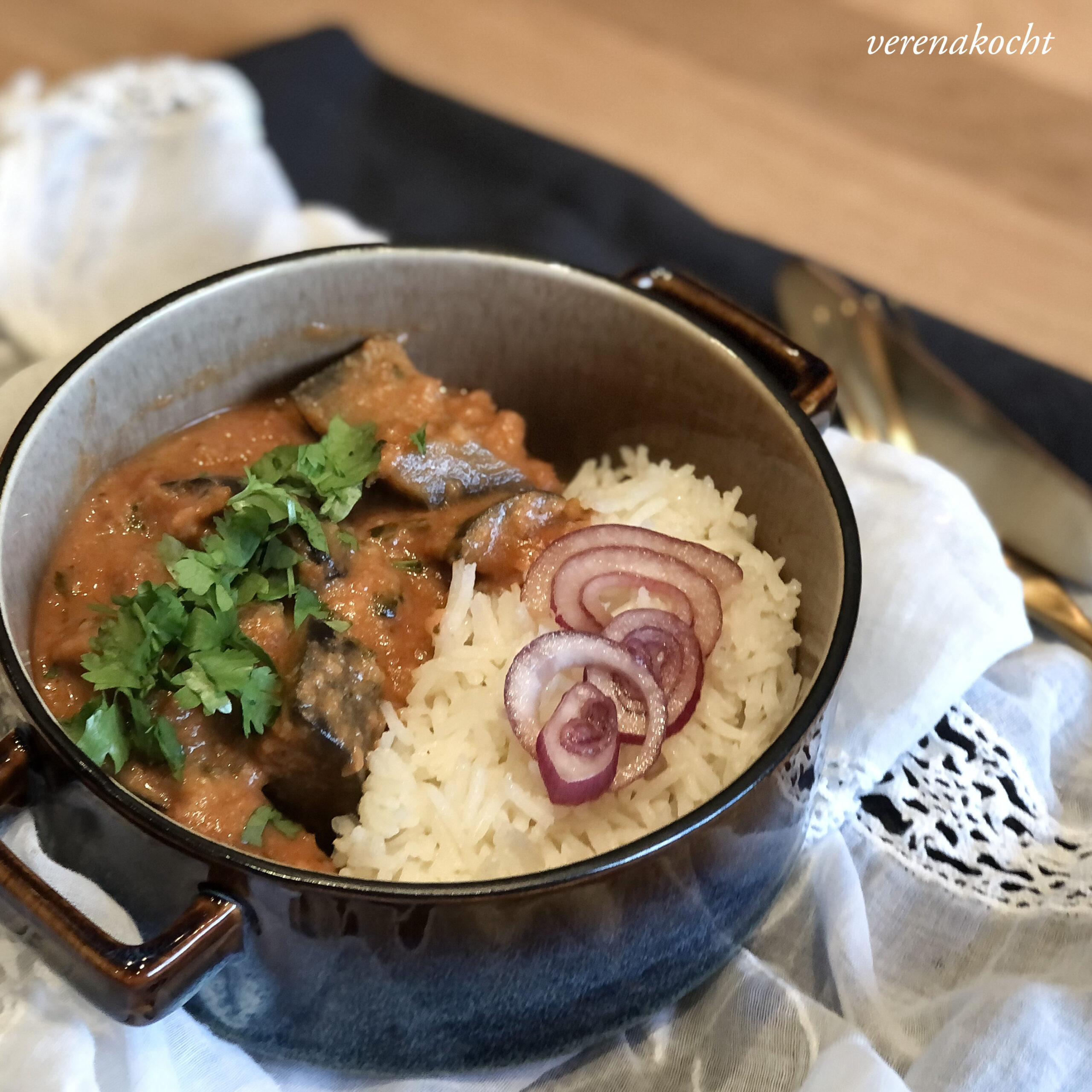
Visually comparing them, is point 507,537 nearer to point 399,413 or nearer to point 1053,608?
point 399,413

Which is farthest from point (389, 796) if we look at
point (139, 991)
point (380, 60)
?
point (380, 60)

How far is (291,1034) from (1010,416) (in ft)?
5.80

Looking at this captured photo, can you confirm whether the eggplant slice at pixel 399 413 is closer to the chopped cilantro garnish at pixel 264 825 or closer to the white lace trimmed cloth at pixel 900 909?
the white lace trimmed cloth at pixel 900 909

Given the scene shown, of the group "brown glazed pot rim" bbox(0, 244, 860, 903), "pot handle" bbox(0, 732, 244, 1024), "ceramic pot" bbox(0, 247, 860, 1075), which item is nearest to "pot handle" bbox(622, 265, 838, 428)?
"ceramic pot" bbox(0, 247, 860, 1075)

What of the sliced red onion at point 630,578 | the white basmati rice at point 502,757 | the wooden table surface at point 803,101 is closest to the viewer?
the white basmati rice at point 502,757

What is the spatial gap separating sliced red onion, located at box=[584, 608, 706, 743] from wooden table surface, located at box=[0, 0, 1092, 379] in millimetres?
1533

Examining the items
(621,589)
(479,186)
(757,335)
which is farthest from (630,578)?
(479,186)

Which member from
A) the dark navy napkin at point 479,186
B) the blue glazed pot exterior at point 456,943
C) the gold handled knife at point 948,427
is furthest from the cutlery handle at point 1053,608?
the blue glazed pot exterior at point 456,943

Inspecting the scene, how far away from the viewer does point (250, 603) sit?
153 centimetres

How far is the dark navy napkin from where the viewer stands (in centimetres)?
261

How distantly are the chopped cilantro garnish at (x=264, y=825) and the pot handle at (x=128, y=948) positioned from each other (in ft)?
0.72

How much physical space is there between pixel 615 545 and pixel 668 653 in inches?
6.7

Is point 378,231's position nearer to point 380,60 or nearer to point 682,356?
point 380,60

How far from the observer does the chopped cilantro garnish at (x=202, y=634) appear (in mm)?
1396
